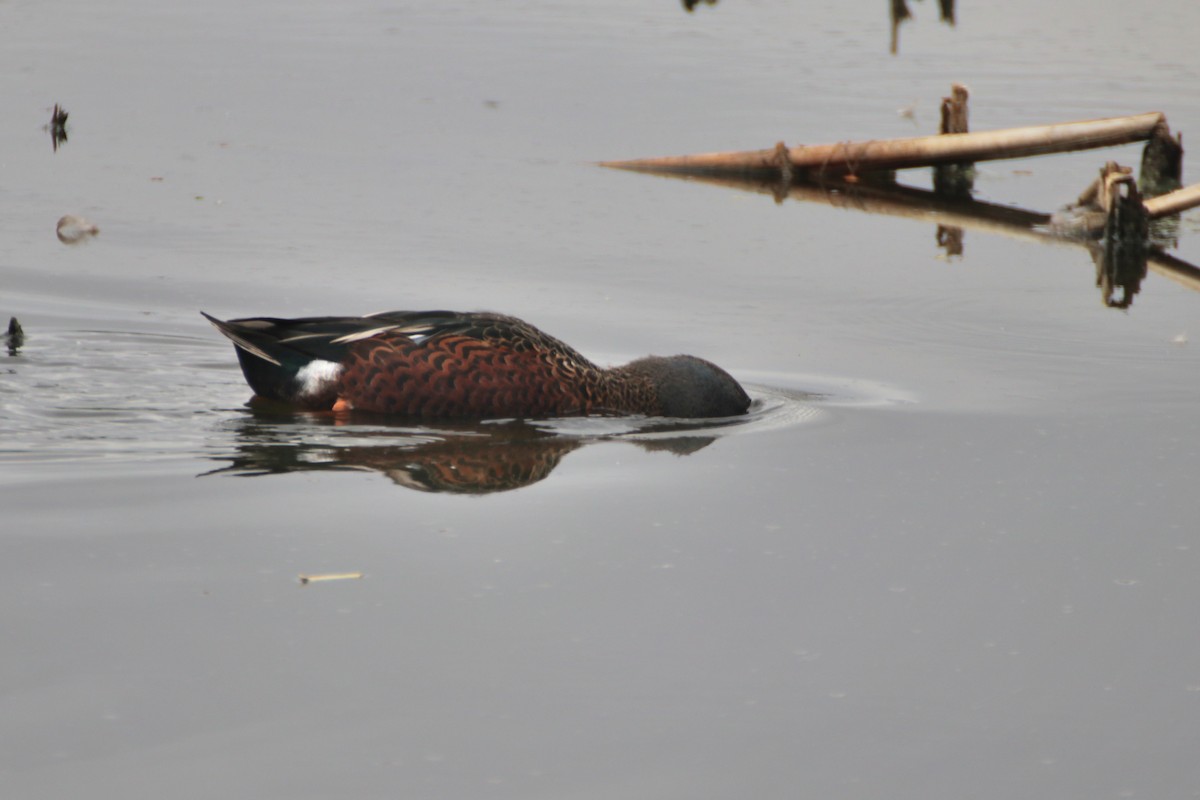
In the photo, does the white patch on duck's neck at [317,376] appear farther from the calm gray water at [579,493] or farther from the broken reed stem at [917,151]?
the broken reed stem at [917,151]

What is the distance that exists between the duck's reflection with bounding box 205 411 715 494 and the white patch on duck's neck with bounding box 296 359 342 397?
122 millimetres

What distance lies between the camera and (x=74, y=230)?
31.7 ft

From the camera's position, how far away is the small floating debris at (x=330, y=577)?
4988 mm

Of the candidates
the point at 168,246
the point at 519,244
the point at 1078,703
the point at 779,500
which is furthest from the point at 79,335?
the point at 1078,703

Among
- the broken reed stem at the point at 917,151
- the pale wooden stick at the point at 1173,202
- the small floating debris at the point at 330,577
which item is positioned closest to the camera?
the small floating debris at the point at 330,577

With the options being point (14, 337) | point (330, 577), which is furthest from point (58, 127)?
point (330, 577)

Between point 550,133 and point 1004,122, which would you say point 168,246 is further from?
point 1004,122

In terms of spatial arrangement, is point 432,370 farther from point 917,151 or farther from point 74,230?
point 917,151

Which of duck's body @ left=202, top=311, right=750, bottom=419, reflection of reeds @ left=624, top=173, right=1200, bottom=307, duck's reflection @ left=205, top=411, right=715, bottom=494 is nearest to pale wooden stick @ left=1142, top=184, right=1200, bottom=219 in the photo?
reflection of reeds @ left=624, top=173, right=1200, bottom=307

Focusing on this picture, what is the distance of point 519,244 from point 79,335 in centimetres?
285

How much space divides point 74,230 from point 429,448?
3.98m

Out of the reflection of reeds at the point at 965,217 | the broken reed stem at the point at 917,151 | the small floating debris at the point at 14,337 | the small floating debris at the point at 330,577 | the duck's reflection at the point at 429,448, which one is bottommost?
the small floating debris at the point at 330,577

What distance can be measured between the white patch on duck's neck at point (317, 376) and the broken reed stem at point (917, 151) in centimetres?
531

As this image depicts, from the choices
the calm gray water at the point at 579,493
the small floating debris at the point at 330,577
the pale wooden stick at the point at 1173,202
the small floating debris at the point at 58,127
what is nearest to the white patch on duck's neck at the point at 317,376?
the calm gray water at the point at 579,493
